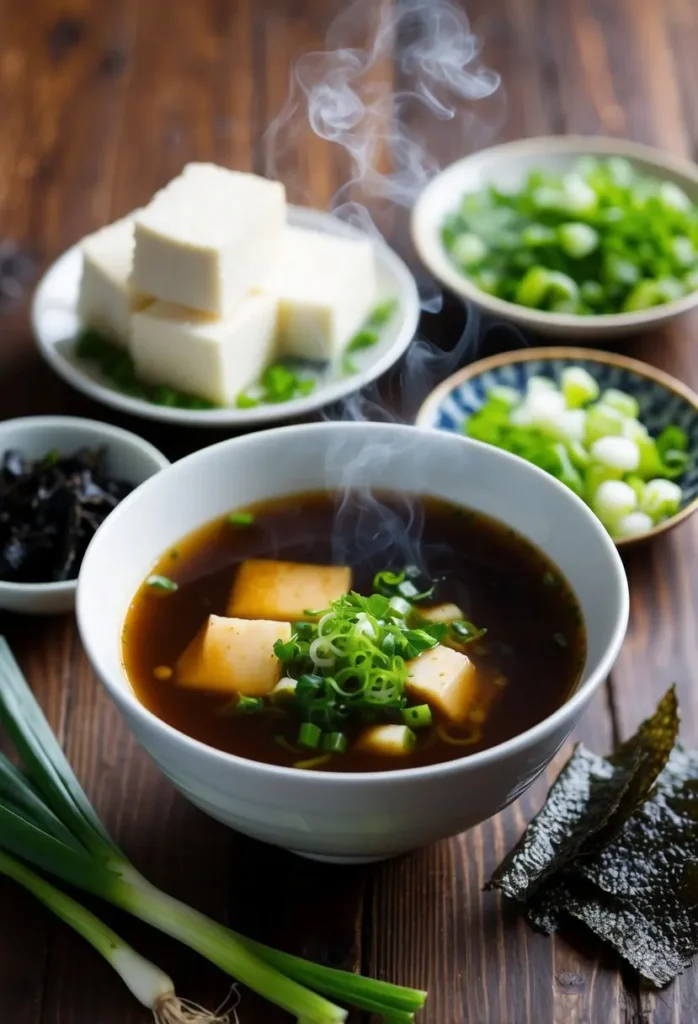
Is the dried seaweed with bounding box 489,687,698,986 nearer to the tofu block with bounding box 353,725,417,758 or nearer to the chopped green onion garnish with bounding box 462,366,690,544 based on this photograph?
the tofu block with bounding box 353,725,417,758

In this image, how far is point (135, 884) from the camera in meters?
1.41

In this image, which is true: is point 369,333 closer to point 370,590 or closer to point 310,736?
point 370,590

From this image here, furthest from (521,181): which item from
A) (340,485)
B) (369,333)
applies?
(340,485)

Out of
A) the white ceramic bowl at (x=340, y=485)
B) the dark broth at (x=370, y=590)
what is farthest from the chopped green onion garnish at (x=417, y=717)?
the white ceramic bowl at (x=340, y=485)

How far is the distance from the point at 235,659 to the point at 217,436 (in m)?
0.91

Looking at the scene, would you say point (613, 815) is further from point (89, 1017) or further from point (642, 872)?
point (89, 1017)

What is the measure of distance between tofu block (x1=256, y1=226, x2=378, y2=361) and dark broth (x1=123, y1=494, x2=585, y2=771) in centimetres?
75

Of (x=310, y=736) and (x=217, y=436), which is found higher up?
(x=310, y=736)

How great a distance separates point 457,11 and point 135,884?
2.86 meters

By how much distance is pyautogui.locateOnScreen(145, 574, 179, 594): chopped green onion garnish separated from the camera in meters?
1.57

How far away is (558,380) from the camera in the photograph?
2.29 metres

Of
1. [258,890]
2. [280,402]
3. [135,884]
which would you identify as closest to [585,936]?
[258,890]

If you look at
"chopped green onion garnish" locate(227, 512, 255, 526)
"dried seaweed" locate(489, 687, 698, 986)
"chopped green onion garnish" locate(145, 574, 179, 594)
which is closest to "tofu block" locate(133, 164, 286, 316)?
"chopped green onion garnish" locate(227, 512, 255, 526)

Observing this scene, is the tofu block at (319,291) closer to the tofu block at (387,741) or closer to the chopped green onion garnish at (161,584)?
the chopped green onion garnish at (161,584)
